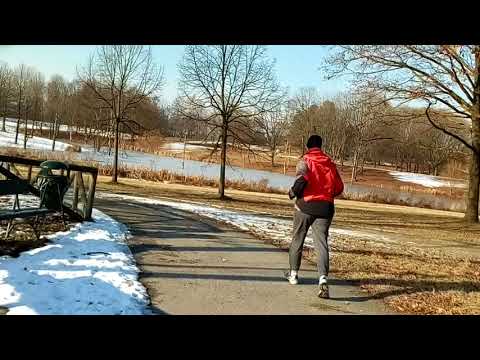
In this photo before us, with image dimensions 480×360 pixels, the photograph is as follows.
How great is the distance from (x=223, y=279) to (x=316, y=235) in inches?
51.3

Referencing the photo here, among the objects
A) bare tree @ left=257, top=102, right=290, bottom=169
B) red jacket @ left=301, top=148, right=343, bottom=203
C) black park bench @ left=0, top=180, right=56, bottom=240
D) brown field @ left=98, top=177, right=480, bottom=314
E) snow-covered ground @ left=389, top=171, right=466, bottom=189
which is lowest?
brown field @ left=98, top=177, right=480, bottom=314

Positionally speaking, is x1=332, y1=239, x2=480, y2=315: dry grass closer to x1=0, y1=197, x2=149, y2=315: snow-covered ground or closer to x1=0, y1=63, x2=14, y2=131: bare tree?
x1=0, y1=197, x2=149, y2=315: snow-covered ground

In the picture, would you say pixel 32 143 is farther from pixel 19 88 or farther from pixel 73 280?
pixel 73 280

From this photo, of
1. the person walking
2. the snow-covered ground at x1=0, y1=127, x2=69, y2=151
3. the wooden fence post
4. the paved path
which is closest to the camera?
the paved path

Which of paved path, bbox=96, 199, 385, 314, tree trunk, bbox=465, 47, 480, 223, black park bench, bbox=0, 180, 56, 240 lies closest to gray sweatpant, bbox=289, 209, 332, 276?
paved path, bbox=96, 199, 385, 314

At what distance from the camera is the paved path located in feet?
15.2

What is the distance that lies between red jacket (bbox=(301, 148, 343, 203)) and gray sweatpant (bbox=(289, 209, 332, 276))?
0.87 ft

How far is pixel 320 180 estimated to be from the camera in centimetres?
523

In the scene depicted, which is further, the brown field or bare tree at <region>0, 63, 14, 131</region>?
bare tree at <region>0, 63, 14, 131</region>

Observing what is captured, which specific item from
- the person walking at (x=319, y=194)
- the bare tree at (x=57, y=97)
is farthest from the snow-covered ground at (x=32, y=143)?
the person walking at (x=319, y=194)

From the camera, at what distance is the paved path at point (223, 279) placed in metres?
4.63
